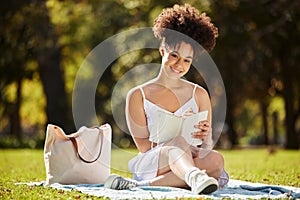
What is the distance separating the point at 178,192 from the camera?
520 cm

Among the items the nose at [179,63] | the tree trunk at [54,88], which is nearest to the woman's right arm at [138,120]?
the nose at [179,63]

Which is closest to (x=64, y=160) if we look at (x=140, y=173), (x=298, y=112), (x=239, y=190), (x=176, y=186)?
(x=140, y=173)

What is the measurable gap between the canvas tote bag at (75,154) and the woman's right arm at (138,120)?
1.33ft

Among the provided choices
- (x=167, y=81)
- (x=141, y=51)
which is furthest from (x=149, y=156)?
(x=141, y=51)

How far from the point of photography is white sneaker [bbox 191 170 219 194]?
16.2 feet

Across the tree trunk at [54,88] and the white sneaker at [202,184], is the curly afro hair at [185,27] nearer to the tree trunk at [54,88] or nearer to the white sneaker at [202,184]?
the white sneaker at [202,184]

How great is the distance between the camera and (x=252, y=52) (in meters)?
18.8

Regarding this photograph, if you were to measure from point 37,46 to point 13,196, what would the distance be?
48.0 ft

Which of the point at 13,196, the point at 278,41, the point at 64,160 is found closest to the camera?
the point at 13,196

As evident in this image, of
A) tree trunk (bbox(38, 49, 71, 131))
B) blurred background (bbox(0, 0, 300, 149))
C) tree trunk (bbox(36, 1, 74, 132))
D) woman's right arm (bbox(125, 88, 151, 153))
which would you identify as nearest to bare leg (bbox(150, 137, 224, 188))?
woman's right arm (bbox(125, 88, 151, 153))

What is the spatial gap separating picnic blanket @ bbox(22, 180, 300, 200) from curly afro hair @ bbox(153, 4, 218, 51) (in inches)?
54.8

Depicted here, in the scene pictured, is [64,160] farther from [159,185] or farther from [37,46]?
[37,46]

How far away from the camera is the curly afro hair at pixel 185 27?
19.5 ft

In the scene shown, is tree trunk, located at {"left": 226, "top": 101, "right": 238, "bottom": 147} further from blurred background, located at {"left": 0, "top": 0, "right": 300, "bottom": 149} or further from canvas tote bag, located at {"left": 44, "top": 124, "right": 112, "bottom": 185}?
canvas tote bag, located at {"left": 44, "top": 124, "right": 112, "bottom": 185}
